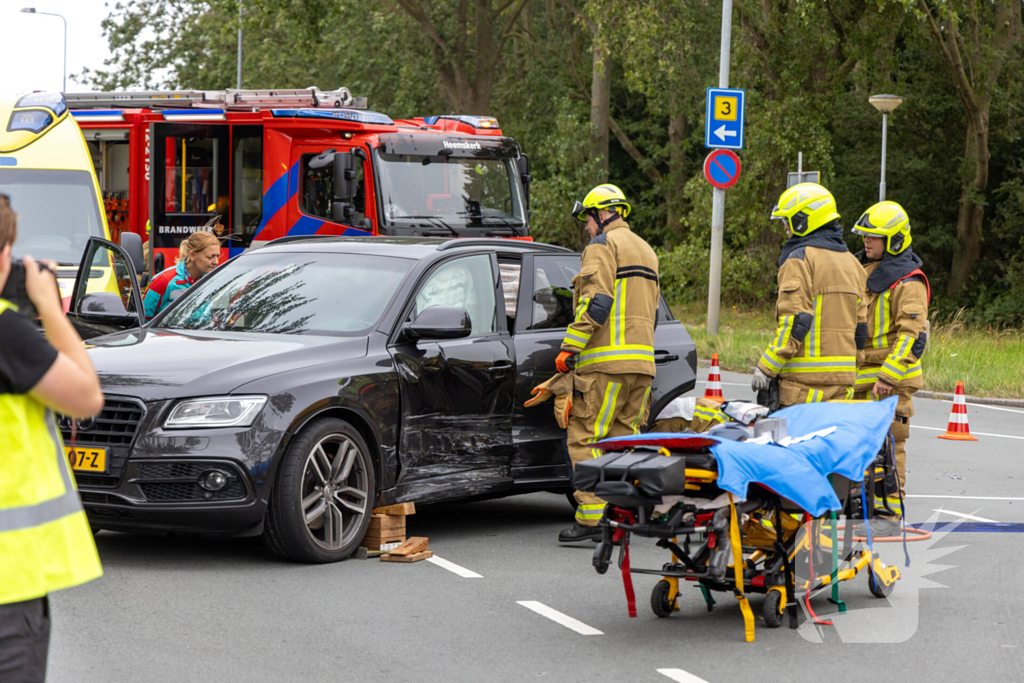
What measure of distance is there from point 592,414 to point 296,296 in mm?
1771

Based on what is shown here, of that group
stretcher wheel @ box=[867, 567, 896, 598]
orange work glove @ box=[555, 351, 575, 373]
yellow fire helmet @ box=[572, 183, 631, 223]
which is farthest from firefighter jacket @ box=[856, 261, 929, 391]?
stretcher wheel @ box=[867, 567, 896, 598]

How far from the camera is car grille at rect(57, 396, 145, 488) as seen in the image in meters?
6.45

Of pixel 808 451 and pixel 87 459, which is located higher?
pixel 808 451

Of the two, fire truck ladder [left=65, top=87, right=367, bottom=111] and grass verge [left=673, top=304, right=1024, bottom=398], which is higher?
fire truck ladder [left=65, top=87, right=367, bottom=111]

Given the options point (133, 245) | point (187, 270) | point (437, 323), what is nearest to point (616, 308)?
point (437, 323)

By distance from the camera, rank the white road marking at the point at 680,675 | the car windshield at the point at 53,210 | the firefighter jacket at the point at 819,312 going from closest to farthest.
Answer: the white road marking at the point at 680,675
the firefighter jacket at the point at 819,312
the car windshield at the point at 53,210

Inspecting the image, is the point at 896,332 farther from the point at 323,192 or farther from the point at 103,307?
the point at 323,192

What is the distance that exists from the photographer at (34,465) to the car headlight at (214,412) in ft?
10.5

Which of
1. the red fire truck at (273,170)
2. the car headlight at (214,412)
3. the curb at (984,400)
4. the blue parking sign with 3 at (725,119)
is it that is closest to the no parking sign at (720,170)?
the blue parking sign with 3 at (725,119)

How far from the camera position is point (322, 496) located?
677 cm

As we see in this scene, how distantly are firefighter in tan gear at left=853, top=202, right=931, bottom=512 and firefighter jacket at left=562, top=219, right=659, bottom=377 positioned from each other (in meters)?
1.37

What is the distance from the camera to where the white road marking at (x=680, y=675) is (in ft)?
16.6

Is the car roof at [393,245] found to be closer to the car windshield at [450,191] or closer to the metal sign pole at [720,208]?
the car windshield at [450,191]

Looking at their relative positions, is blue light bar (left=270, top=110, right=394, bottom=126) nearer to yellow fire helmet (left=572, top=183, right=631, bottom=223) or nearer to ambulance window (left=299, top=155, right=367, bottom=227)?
ambulance window (left=299, top=155, right=367, bottom=227)
